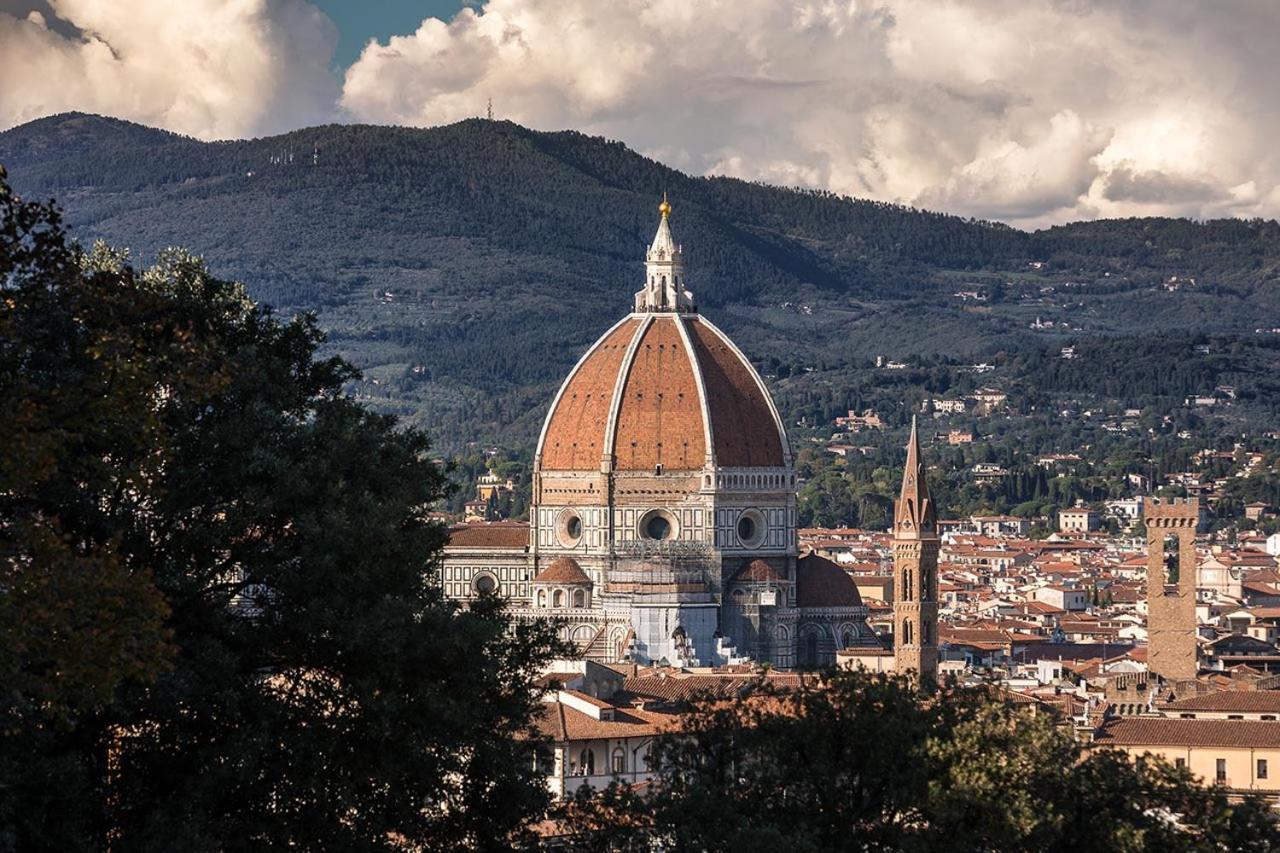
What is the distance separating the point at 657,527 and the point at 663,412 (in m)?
3.41

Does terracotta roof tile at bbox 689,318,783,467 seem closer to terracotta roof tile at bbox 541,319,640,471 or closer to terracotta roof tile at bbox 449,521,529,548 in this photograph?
terracotta roof tile at bbox 541,319,640,471

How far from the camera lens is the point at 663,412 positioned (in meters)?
92.6

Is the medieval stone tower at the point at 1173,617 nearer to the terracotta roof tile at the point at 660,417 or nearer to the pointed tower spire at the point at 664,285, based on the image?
the terracotta roof tile at the point at 660,417

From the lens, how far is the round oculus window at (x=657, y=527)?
303ft

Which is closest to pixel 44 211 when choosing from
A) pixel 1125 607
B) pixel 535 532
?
pixel 535 532

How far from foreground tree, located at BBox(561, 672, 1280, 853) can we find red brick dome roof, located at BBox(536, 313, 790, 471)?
61046mm

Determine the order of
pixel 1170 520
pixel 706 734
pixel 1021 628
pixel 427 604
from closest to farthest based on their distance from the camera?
pixel 427 604, pixel 706 734, pixel 1170 520, pixel 1021 628

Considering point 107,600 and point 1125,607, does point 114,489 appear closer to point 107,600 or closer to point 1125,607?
point 107,600

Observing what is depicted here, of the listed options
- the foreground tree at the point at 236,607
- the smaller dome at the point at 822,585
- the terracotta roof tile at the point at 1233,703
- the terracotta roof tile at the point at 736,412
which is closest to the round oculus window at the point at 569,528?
the terracotta roof tile at the point at 736,412

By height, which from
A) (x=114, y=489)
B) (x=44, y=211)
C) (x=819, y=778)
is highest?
(x=44, y=211)

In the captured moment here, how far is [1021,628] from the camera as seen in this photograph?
108 meters

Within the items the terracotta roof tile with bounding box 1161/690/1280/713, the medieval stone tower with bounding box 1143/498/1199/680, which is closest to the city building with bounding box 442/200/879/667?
the medieval stone tower with bounding box 1143/498/1199/680

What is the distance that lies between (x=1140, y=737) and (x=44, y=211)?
38002mm

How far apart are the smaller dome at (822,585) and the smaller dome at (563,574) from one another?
632 cm
